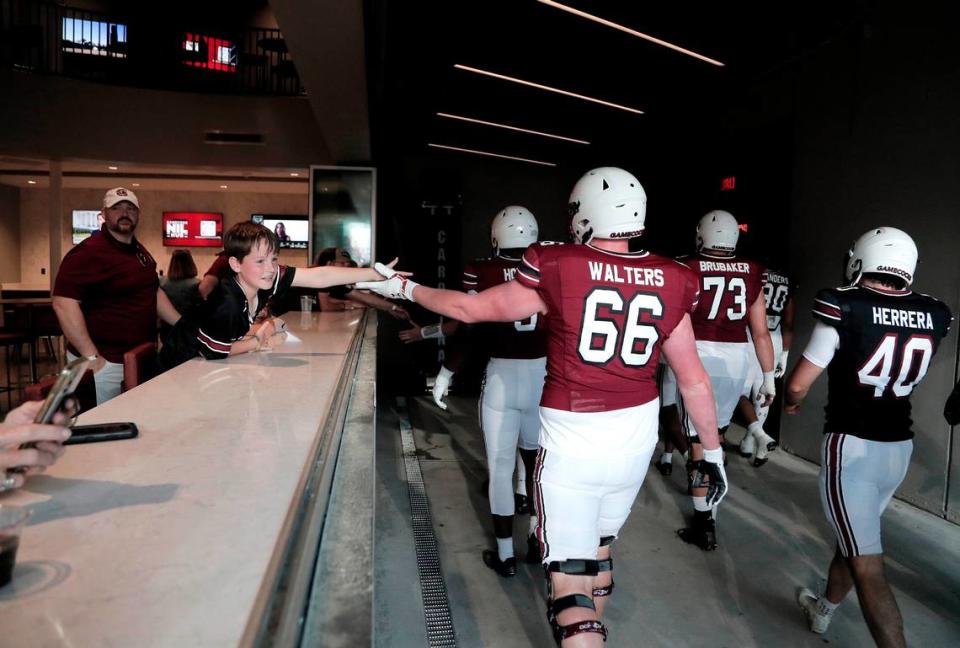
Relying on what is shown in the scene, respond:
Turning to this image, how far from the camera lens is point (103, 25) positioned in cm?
1273

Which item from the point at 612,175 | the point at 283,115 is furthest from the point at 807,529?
the point at 283,115

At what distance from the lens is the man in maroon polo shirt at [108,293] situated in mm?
3406

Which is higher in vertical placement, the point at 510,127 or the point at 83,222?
the point at 510,127

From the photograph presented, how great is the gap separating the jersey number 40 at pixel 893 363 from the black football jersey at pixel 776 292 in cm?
310

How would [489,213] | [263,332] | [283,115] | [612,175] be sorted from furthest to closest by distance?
1. [283,115]
2. [489,213]
3. [263,332]
4. [612,175]

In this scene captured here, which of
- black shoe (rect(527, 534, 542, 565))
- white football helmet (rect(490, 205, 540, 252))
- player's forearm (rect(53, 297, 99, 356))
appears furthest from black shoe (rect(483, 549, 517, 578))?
player's forearm (rect(53, 297, 99, 356))

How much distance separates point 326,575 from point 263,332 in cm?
219

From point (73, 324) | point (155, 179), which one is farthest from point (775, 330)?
point (155, 179)

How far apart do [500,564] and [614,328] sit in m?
1.86

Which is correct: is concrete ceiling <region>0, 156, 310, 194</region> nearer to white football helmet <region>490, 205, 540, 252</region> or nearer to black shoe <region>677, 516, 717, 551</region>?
white football helmet <region>490, 205, 540, 252</region>

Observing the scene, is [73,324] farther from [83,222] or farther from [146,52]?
[83,222]

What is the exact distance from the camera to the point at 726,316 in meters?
4.32

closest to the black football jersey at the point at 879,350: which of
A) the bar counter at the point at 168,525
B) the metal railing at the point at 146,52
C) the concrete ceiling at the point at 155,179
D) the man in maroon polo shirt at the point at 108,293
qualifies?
the bar counter at the point at 168,525

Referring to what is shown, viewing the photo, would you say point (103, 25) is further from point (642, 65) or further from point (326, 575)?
point (326, 575)
